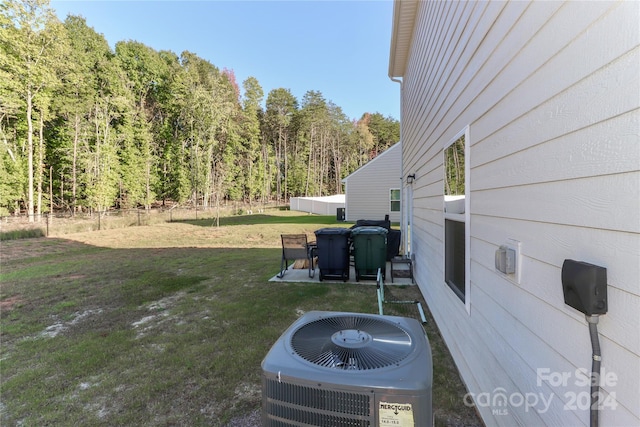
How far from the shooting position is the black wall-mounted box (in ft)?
2.94

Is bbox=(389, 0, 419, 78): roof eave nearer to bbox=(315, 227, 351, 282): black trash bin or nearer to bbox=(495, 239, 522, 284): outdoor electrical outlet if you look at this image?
bbox=(315, 227, 351, 282): black trash bin

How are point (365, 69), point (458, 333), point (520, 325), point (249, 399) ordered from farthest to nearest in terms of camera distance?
point (365, 69) < point (458, 333) < point (249, 399) < point (520, 325)

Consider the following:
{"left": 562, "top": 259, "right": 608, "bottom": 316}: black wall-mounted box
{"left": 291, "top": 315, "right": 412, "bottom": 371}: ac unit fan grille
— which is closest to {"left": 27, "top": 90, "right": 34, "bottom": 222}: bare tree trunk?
{"left": 291, "top": 315, "right": 412, "bottom": 371}: ac unit fan grille

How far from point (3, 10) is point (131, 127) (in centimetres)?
1018

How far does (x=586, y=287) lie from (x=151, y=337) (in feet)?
13.4

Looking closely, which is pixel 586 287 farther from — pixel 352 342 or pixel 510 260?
pixel 352 342

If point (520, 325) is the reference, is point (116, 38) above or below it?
above

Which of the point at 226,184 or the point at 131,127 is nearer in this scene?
the point at 131,127

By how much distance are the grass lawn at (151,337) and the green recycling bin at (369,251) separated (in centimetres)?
33

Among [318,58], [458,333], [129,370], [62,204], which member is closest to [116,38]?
[62,204]

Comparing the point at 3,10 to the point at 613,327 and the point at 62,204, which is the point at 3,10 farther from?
the point at 613,327

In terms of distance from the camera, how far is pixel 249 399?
240cm

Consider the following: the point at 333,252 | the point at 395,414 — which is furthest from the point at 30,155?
the point at 395,414

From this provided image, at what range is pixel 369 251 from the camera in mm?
5664
